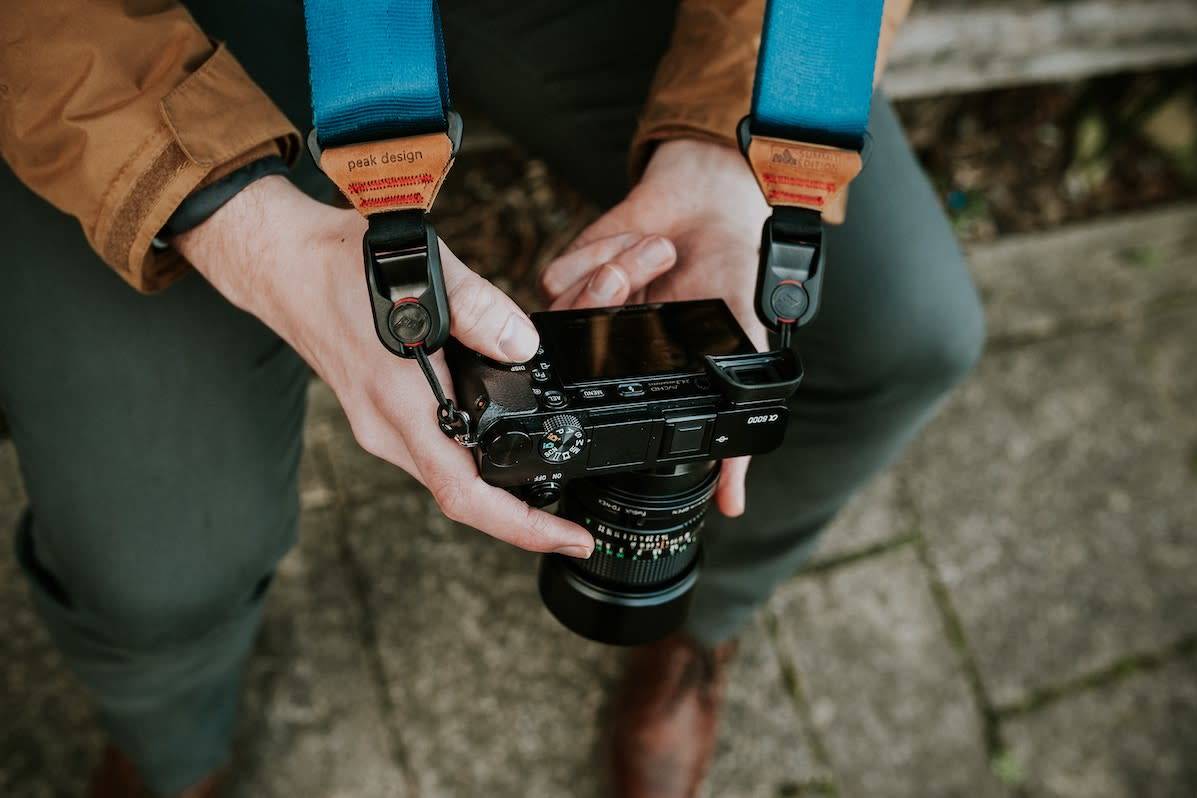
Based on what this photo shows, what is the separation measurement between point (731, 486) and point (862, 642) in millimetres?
827

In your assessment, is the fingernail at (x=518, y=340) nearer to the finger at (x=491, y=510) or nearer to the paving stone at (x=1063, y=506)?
the finger at (x=491, y=510)

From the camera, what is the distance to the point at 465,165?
1904mm

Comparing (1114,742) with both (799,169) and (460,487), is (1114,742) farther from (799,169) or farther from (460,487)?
(460,487)

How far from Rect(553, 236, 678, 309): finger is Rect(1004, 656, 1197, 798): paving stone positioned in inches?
46.0

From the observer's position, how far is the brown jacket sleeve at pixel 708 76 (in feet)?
3.70

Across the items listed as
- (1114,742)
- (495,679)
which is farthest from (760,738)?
(1114,742)

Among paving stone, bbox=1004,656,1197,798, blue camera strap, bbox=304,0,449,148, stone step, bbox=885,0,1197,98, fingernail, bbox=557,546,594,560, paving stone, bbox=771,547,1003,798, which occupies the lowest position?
paving stone, bbox=1004,656,1197,798

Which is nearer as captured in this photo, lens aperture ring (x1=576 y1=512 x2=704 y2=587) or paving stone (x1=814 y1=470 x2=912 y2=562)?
lens aperture ring (x1=576 y1=512 x2=704 y2=587)

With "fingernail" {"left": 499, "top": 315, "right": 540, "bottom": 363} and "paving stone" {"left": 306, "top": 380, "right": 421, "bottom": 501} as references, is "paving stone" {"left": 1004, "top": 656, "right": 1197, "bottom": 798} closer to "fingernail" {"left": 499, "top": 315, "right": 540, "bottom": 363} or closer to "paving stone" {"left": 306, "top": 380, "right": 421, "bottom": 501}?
"paving stone" {"left": 306, "top": 380, "right": 421, "bottom": 501}

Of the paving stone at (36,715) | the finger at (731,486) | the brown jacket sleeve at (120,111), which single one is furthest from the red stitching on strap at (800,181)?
the paving stone at (36,715)

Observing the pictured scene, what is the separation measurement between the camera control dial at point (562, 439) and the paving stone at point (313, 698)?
2.93 ft

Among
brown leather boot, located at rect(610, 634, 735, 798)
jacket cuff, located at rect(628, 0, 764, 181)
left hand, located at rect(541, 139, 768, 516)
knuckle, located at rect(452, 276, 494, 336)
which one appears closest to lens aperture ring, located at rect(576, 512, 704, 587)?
left hand, located at rect(541, 139, 768, 516)

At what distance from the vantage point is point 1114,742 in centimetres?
176

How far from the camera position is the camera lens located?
93 cm
